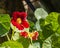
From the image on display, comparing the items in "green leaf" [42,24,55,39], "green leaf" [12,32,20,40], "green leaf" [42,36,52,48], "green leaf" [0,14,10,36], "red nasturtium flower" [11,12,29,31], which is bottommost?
"green leaf" [42,24,55,39]

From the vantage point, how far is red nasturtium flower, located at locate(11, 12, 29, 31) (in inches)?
47.9

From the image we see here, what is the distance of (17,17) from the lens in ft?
4.17

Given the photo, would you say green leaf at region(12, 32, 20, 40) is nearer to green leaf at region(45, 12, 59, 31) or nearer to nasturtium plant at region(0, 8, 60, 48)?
nasturtium plant at region(0, 8, 60, 48)

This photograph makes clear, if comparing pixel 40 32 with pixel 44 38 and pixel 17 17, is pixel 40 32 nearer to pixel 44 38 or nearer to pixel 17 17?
pixel 44 38

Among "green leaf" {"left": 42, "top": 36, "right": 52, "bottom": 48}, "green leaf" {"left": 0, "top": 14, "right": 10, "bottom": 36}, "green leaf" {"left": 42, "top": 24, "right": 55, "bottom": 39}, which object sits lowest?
"green leaf" {"left": 42, "top": 24, "right": 55, "bottom": 39}

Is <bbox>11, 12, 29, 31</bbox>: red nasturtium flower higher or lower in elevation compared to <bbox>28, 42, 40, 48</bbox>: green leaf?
higher

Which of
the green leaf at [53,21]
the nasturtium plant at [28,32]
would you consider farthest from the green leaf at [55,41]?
the green leaf at [53,21]

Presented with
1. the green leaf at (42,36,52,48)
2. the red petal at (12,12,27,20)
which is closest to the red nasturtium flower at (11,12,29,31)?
the red petal at (12,12,27,20)

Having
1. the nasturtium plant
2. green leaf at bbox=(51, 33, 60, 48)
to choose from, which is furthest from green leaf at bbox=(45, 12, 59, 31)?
green leaf at bbox=(51, 33, 60, 48)

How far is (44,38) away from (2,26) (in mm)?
264

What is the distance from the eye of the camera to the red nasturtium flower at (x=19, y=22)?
122 centimetres

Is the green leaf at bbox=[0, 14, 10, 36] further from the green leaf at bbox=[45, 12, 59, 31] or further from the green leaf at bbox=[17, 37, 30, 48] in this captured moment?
the green leaf at bbox=[45, 12, 59, 31]

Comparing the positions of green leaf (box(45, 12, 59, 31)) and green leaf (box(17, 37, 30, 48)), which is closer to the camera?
green leaf (box(17, 37, 30, 48))

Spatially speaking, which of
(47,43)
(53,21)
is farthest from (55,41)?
(53,21)
